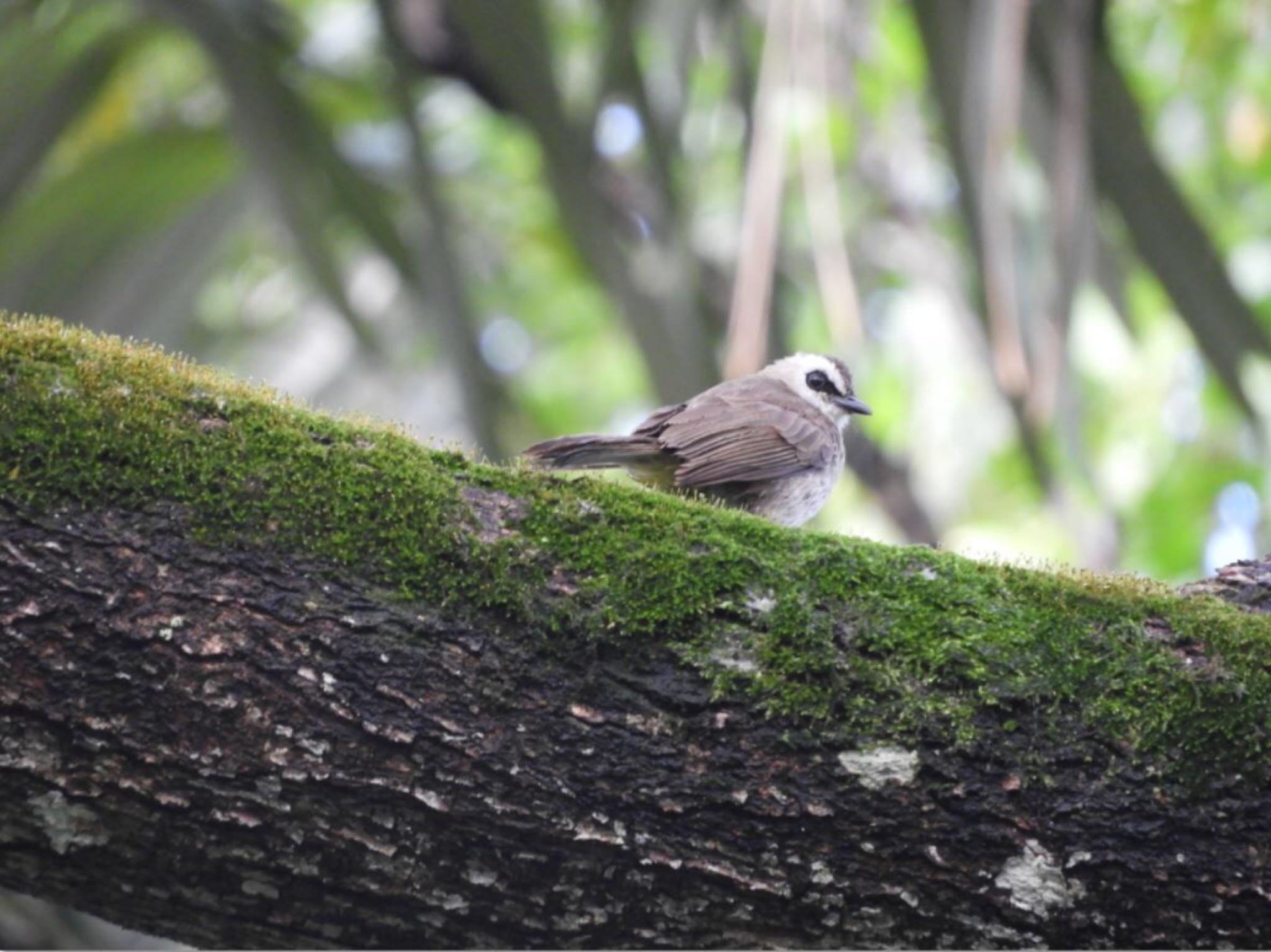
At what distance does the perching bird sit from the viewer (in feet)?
17.1

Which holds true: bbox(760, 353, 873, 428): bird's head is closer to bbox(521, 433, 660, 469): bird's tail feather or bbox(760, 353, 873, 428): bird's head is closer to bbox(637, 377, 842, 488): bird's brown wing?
bbox(637, 377, 842, 488): bird's brown wing

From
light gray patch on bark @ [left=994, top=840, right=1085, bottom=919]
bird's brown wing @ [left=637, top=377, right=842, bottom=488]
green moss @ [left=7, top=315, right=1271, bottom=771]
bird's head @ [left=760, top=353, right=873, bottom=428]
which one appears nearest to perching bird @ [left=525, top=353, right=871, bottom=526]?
bird's brown wing @ [left=637, top=377, right=842, bottom=488]

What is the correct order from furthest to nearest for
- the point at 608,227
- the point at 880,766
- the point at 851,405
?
the point at 851,405
the point at 608,227
the point at 880,766

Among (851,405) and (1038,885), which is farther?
(851,405)

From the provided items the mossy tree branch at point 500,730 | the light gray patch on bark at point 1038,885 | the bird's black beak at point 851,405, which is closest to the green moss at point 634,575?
the mossy tree branch at point 500,730

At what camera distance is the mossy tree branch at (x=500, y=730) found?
8.45 feet

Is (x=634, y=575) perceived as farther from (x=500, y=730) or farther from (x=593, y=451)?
(x=593, y=451)

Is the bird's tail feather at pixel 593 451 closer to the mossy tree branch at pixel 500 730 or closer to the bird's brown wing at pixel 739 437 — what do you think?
the bird's brown wing at pixel 739 437

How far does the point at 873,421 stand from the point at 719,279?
2212 millimetres

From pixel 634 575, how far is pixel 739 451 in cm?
253

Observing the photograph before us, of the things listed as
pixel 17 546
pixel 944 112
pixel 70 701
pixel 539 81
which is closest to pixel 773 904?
pixel 70 701

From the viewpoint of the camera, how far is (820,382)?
660 cm

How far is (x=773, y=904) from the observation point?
8.89 ft

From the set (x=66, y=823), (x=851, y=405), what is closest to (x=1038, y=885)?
(x=66, y=823)
